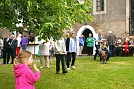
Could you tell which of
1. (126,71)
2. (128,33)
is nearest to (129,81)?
(126,71)

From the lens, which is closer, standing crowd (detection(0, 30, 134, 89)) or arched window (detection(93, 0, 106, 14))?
standing crowd (detection(0, 30, 134, 89))

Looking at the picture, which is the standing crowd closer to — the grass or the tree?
the grass

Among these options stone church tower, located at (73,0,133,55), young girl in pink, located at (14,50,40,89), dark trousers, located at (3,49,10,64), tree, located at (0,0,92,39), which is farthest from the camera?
stone church tower, located at (73,0,133,55)

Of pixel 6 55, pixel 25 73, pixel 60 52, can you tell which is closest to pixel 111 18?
pixel 6 55

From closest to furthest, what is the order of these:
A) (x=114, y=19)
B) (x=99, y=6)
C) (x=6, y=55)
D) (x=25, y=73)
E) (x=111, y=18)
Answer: (x=25, y=73)
(x=6, y=55)
(x=114, y=19)
(x=111, y=18)
(x=99, y=6)

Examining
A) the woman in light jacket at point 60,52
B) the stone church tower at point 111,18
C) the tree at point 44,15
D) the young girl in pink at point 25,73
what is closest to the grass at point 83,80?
the woman in light jacket at point 60,52

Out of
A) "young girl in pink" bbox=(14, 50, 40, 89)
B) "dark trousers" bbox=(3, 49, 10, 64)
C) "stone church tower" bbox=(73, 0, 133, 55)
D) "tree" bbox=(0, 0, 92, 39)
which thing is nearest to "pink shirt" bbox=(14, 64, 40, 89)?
"young girl in pink" bbox=(14, 50, 40, 89)

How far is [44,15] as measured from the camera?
765 cm

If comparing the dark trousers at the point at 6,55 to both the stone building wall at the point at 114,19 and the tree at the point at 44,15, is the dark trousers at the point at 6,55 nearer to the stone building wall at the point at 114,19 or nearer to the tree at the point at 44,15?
the tree at the point at 44,15

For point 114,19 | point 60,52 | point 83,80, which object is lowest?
point 83,80

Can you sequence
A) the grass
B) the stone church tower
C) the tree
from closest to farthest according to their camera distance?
the tree → the grass → the stone church tower

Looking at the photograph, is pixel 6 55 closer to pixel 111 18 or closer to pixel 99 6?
pixel 111 18

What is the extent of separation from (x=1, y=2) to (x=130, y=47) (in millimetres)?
16506

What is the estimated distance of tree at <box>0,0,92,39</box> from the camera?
22.9ft
